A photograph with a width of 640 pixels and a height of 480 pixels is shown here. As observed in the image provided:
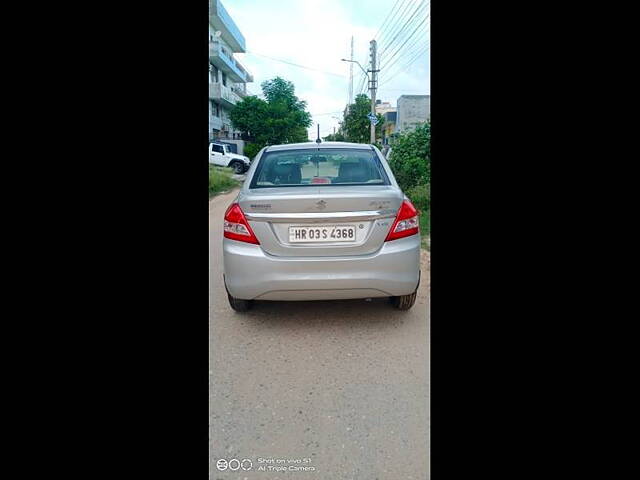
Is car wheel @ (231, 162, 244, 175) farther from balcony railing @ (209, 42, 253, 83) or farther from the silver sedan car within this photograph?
the silver sedan car

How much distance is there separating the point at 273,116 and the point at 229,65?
601cm

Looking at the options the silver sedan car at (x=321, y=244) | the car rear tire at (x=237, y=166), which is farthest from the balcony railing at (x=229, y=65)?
the silver sedan car at (x=321, y=244)

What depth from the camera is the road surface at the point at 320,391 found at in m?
1.79

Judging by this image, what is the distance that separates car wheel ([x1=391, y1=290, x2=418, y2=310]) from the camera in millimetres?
3241

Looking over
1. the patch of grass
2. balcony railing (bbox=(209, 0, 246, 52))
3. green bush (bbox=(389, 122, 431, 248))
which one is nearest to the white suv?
the patch of grass

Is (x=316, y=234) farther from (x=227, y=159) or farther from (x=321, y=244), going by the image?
(x=227, y=159)

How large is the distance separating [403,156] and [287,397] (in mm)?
8894

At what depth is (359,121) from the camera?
29.1m

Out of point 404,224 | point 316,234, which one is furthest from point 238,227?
point 404,224

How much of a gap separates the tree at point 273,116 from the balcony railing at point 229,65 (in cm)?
306

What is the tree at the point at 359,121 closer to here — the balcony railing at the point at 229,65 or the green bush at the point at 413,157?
the balcony railing at the point at 229,65
